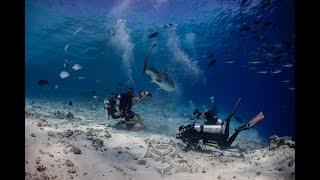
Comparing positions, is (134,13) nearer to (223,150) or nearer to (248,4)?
(248,4)

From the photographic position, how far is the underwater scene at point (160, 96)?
7.32 m

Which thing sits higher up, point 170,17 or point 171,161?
point 170,17

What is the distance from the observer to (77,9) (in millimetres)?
31812

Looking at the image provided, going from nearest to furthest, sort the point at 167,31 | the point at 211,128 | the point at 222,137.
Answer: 1. the point at 211,128
2. the point at 222,137
3. the point at 167,31

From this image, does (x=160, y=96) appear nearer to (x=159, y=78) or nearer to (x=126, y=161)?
(x=159, y=78)

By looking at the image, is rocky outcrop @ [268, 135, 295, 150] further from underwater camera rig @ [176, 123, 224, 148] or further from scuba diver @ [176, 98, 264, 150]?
underwater camera rig @ [176, 123, 224, 148]

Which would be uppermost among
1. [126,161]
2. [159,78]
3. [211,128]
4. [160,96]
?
[159,78]

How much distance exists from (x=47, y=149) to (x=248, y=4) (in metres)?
26.2

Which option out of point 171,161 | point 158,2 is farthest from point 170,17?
point 171,161

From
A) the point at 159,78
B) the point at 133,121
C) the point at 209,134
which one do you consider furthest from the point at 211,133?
the point at 133,121

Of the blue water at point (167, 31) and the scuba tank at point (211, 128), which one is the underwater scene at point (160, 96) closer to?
the scuba tank at point (211, 128)

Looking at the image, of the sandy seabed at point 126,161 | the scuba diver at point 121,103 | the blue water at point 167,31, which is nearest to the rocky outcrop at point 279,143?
the sandy seabed at point 126,161

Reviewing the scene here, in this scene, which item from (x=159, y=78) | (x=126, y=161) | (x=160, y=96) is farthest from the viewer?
(x=160, y=96)

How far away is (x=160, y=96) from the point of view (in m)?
39.5
